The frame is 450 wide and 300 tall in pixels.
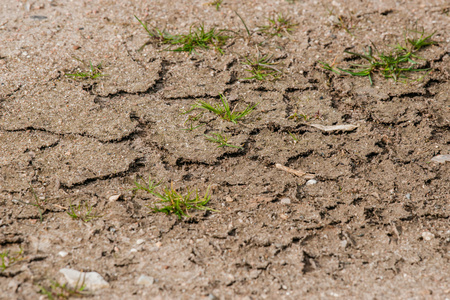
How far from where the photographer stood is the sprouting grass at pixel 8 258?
168cm

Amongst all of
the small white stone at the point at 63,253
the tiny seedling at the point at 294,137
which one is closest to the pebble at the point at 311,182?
the tiny seedling at the point at 294,137

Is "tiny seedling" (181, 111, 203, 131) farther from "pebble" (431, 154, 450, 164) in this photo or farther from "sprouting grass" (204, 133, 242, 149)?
"pebble" (431, 154, 450, 164)

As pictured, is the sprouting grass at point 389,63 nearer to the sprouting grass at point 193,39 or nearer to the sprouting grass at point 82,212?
the sprouting grass at point 193,39

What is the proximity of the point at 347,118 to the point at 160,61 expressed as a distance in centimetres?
124

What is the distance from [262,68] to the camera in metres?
2.71

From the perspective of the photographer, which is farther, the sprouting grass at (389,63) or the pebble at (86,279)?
the sprouting grass at (389,63)

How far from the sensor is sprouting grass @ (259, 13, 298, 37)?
295 cm

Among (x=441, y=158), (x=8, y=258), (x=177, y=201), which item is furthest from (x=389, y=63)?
(x=8, y=258)

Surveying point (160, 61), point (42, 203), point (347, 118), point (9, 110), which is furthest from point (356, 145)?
point (9, 110)

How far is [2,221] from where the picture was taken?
1.87 m

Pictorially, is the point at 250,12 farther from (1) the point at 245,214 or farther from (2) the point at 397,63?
(1) the point at 245,214

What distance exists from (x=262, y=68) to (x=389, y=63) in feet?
2.72

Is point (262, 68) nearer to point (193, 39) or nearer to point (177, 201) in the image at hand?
point (193, 39)

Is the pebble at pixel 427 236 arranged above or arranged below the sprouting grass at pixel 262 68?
below
